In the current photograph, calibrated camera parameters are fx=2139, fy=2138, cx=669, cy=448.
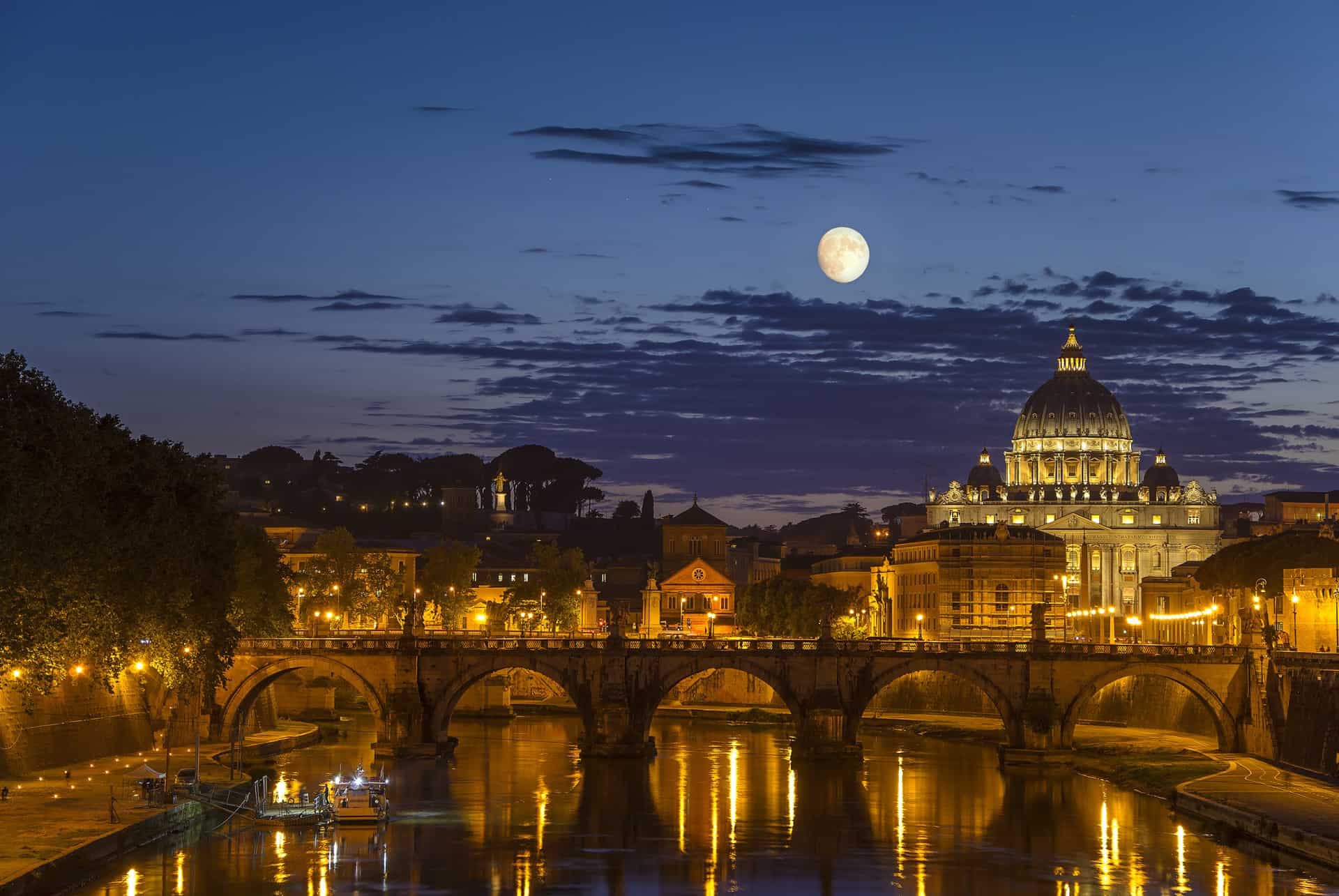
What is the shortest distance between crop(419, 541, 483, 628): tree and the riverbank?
7449cm

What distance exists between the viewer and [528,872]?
66062 millimetres

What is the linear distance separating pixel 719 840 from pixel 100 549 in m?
23.1

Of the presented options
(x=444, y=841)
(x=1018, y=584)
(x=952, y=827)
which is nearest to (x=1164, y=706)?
(x=952, y=827)

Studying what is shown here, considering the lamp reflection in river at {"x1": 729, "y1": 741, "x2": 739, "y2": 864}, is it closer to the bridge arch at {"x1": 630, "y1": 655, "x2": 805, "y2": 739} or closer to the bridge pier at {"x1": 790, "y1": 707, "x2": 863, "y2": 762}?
the bridge pier at {"x1": 790, "y1": 707, "x2": 863, "y2": 762}

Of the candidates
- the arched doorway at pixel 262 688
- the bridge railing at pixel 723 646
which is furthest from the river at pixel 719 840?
the bridge railing at pixel 723 646

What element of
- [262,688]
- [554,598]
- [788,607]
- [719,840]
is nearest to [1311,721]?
[719,840]

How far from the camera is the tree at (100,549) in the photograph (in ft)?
205

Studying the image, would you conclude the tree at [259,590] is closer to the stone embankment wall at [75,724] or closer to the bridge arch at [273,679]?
the bridge arch at [273,679]

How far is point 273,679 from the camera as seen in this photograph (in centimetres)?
10038

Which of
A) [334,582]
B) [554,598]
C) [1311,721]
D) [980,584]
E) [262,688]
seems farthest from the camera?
[980,584]

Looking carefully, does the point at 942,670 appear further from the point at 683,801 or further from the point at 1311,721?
the point at 683,801

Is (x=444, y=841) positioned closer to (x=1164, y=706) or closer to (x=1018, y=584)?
(x=1164, y=706)

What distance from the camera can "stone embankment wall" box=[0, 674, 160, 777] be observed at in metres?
74.4

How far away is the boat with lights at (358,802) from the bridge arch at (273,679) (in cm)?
2156
